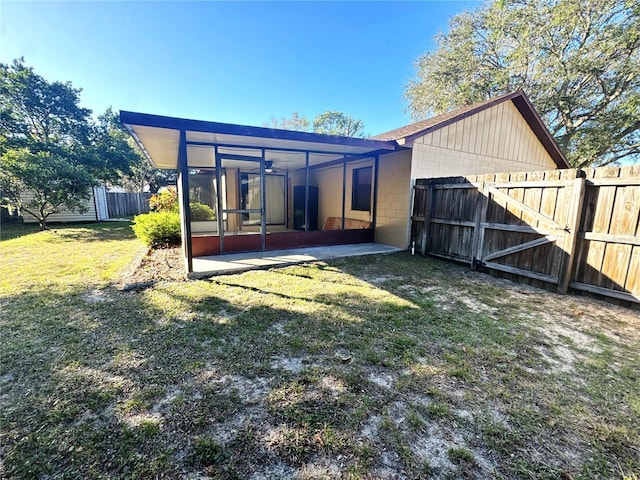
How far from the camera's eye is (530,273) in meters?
5.02

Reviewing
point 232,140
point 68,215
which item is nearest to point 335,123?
point 68,215

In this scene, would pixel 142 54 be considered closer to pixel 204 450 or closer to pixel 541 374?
pixel 204 450

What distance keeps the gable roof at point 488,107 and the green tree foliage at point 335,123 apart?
73.2 feet

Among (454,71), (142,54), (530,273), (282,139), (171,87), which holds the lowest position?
(530,273)

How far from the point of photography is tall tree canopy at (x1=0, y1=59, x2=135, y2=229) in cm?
1091

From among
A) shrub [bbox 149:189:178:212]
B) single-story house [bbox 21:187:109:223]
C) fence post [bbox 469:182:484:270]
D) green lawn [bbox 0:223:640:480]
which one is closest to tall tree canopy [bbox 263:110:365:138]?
single-story house [bbox 21:187:109:223]

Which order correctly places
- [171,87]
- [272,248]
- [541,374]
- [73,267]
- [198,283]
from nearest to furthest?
1. [541,374]
2. [198,283]
3. [73,267]
4. [272,248]
5. [171,87]

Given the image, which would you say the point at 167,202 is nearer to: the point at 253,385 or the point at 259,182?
the point at 259,182

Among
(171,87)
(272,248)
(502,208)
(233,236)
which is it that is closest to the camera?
(502,208)

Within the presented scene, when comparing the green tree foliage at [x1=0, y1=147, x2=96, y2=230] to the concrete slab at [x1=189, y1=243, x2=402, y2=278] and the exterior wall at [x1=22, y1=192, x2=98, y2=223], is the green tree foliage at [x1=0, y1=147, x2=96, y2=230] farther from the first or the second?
the concrete slab at [x1=189, y1=243, x2=402, y2=278]

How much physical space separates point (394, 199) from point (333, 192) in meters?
2.98

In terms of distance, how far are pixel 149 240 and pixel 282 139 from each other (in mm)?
5158

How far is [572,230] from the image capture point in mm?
4379

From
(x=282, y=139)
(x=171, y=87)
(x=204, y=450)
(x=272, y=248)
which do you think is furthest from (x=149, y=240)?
(x=171, y=87)
